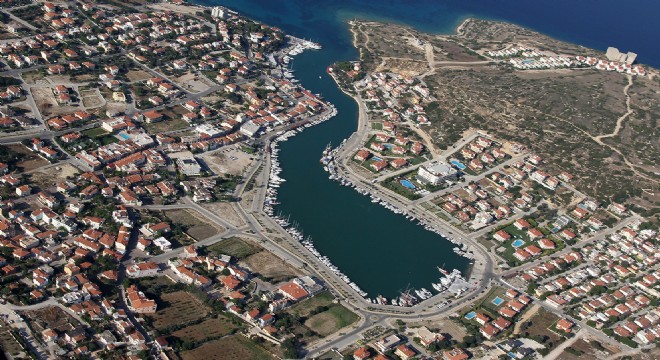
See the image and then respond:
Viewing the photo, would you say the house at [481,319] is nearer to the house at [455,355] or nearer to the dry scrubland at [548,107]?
the house at [455,355]

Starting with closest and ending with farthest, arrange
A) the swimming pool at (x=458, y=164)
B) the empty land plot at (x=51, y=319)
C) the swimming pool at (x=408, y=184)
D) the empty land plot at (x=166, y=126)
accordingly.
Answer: the empty land plot at (x=51, y=319) → the swimming pool at (x=408, y=184) → the empty land plot at (x=166, y=126) → the swimming pool at (x=458, y=164)

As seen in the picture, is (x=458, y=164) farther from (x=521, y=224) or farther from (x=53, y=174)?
(x=53, y=174)

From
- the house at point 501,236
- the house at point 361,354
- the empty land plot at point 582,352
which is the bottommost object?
the house at point 361,354

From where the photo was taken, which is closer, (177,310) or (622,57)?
(177,310)

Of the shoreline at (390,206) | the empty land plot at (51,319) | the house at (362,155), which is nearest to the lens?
the empty land plot at (51,319)

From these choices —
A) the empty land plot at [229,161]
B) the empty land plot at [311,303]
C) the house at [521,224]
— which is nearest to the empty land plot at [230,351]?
the empty land plot at [311,303]

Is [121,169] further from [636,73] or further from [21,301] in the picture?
[636,73]

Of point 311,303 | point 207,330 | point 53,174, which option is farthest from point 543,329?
Result: point 53,174
